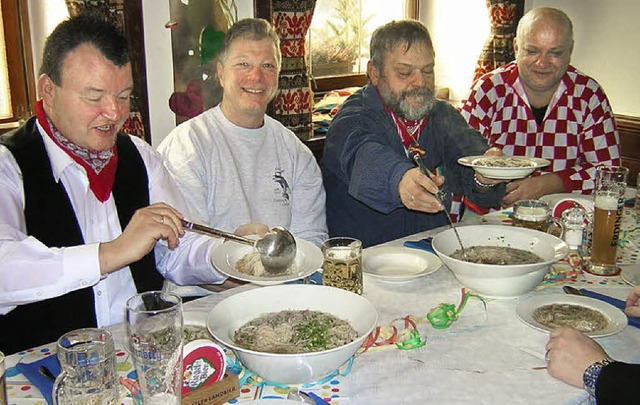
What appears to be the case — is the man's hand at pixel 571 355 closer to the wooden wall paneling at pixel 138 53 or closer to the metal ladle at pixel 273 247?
the metal ladle at pixel 273 247

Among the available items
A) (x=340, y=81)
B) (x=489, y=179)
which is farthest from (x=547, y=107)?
(x=340, y=81)

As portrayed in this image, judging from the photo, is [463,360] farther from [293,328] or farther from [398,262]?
[398,262]

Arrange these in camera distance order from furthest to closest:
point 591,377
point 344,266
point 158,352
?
1. point 344,266
2. point 591,377
3. point 158,352

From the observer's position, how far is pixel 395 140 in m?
2.59

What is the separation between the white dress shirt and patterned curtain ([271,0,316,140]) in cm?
188

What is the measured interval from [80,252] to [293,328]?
576 millimetres

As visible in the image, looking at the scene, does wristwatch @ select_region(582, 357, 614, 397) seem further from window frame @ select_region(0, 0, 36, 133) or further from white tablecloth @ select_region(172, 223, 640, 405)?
window frame @ select_region(0, 0, 36, 133)

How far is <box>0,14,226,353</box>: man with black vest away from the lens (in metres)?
1.54

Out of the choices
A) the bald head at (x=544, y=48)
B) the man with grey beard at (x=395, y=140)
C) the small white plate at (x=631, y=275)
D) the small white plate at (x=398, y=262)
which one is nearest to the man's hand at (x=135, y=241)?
the small white plate at (x=398, y=262)

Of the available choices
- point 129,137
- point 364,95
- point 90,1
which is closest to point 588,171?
point 364,95

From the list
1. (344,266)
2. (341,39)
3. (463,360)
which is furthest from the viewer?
(341,39)

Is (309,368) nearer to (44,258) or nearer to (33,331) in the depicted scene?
(44,258)

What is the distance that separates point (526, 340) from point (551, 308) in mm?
165

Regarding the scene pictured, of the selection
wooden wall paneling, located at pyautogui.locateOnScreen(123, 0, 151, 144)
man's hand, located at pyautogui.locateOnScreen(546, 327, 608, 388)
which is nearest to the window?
wooden wall paneling, located at pyautogui.locateOnScreen(123, 0, 151, 144)
